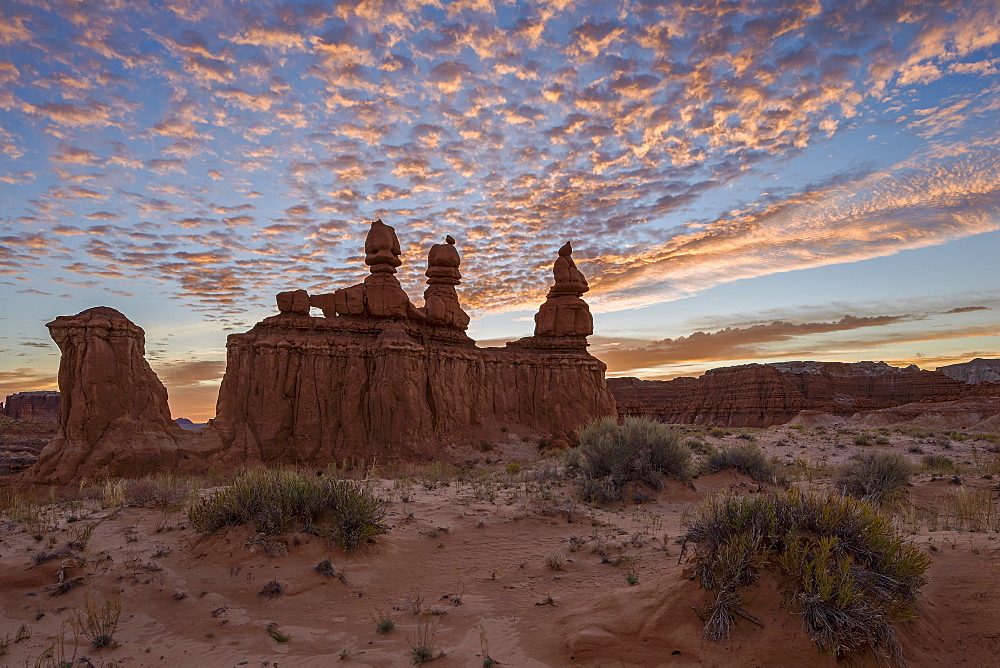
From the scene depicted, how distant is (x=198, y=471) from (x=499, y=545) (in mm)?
17901

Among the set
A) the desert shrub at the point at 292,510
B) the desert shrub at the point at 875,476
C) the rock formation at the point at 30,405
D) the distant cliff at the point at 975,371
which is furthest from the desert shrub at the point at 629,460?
the rock formation at the point at 30,405

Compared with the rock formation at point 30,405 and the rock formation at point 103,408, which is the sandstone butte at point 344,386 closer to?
the rock formation at point 103,408

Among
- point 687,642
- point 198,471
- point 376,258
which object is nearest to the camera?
point 687,642

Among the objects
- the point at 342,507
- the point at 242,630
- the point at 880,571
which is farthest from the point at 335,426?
the point at 880,571

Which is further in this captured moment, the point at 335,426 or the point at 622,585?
the point at 335,426

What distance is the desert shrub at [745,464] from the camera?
14383 mm

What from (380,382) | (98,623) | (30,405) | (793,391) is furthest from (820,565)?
(30,405)

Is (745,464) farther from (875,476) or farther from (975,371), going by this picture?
(975,371)

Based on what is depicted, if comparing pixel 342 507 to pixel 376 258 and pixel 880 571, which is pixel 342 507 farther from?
pixel 376 258

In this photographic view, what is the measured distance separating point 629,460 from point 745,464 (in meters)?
4.24

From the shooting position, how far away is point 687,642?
482cm

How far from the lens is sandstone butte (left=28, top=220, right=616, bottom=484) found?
66.7 feet

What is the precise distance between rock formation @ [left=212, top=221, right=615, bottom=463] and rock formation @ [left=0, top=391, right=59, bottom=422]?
324ft

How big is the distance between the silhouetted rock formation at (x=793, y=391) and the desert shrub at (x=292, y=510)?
2944 inches
